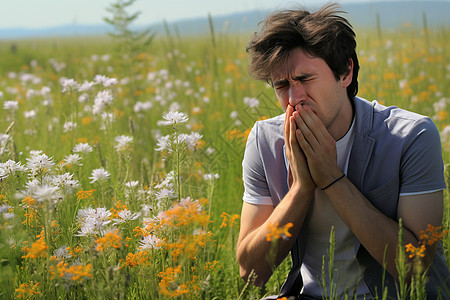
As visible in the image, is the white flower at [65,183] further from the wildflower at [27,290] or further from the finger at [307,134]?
the finger at [307,134]

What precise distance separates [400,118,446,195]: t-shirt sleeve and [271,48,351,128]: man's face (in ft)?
1.15

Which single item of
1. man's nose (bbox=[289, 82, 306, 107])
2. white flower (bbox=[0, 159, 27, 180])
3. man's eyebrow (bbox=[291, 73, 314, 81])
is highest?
man's eyebrow (bbox=[291, 73, 314, 81])

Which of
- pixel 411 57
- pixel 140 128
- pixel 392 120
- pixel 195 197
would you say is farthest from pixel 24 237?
pixel 411 57

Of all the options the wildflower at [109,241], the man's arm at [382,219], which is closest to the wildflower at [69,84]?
the wildflower at [109,241]

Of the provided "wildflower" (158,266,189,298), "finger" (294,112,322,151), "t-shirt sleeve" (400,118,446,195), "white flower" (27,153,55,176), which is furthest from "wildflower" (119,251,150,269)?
"t-shirt sleeve" (400,118,446,195)

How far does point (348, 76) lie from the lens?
2295mm

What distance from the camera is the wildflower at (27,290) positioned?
186 centimetres

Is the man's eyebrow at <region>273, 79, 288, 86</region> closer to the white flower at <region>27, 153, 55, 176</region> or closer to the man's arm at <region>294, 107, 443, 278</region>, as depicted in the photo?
the man's arm at <region>294, 107, 443, 278</region>

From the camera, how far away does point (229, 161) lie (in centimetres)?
380

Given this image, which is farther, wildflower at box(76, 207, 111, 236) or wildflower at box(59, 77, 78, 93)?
wildflower at box(59, 77, 78, 93)

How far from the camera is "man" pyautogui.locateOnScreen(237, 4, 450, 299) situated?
6.36ft

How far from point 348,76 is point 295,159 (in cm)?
52

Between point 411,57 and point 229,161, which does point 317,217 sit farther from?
point 411,57

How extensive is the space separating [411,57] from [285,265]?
647 centimetres
